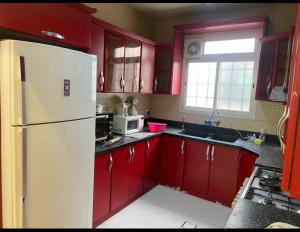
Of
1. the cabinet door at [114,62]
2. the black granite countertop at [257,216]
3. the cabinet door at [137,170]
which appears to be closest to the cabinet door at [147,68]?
the cabinet door at [114,62]

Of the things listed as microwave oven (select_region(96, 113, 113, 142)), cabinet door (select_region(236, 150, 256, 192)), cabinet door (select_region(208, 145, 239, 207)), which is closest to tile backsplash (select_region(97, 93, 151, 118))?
microwave oven (select_region(96, 113, 113, 142))

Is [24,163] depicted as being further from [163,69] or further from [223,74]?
[223,74]

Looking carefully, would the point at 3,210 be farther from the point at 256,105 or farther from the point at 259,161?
the point at 256,105

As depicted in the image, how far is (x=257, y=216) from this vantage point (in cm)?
110

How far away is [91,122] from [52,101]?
0.44 metres

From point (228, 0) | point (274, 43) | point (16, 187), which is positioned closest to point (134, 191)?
point (16, 187)

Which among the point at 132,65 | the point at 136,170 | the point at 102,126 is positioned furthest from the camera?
the point at 132,65

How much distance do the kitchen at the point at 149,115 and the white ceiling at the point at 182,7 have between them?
3 centimetres

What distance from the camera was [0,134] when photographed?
137 cm

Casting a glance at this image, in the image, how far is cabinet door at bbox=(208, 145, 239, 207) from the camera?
107 inches

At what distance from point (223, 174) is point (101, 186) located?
1.54 meters

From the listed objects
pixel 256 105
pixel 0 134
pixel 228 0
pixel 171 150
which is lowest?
pixel 171 150

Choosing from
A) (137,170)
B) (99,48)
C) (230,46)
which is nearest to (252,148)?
(137,170)

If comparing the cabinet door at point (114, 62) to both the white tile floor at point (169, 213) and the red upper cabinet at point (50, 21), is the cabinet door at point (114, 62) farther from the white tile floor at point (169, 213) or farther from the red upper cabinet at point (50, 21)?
the white tile floor at point (169, 213)
